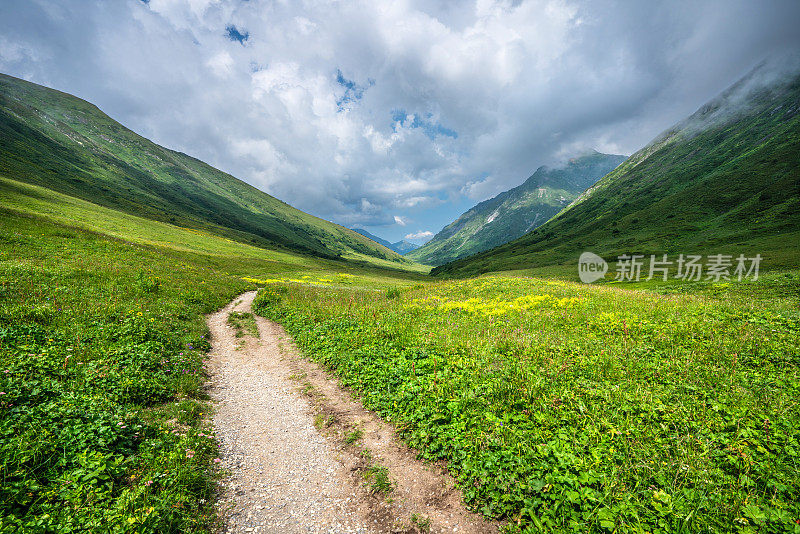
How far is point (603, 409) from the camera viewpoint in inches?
315

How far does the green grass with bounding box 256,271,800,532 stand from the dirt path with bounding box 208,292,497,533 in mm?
611

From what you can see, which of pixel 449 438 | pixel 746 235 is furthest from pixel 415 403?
pixel 746 235

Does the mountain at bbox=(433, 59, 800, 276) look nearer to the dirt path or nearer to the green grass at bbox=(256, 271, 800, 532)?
the green grass at bbox=(256, 271, 800, 532)

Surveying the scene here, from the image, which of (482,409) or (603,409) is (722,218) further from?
(482,409)

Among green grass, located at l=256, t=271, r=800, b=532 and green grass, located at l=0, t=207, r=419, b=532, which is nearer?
green grass, located at l=0, t=207, r=419, b=532

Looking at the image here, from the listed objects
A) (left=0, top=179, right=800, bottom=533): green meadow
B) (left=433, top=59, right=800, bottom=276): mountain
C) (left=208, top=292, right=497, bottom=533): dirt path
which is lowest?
(left=208, top=292, right=497, bottom=533): dirt path

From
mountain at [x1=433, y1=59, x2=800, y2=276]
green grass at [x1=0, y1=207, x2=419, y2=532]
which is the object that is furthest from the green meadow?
mountain at [x1=433, y1=59, x2=800, y2=276]

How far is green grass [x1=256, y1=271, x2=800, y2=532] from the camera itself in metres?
5.53

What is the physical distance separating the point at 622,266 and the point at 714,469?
93.2 metres

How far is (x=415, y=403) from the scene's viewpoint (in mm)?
9203

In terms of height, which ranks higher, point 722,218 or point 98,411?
point 722,218

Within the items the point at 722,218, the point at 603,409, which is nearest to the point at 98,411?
the point at 603,409

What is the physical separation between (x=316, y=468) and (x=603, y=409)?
25.7 ft

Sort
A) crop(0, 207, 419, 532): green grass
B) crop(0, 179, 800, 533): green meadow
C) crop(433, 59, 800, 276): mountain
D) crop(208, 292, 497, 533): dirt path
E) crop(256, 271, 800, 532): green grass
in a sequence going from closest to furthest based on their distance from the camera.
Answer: crop(0, 207, 419, 532): green grass < crop(0, 179, 800, 533): green meadow < crop(256, 271, 800, 532): green grass < crop(208, 292, 497, 533): dirt path < crop(433, 59, 800, 276): mountain
